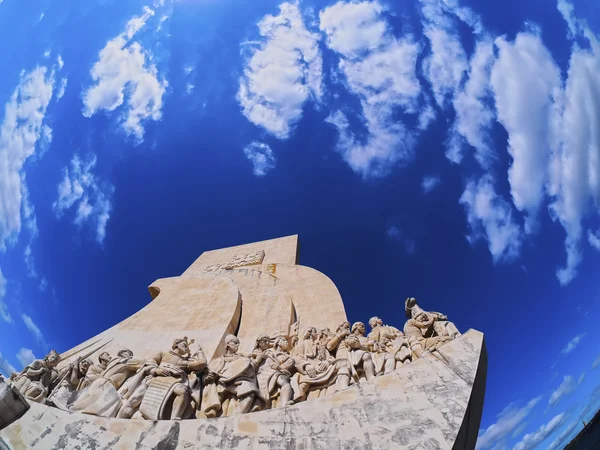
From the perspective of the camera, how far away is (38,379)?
5.99 metres

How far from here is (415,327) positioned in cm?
659

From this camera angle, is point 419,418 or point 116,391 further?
point 116,391

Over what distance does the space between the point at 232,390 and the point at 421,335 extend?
3.25 m

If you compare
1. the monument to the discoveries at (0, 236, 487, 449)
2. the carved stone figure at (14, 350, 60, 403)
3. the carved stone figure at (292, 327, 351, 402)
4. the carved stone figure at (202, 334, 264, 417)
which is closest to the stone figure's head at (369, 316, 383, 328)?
the monument to the discoveries at (0, 236, 487, 449)

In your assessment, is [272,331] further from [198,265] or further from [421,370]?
[198,265]

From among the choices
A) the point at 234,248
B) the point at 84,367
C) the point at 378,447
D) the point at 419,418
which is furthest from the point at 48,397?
the point at 234,248

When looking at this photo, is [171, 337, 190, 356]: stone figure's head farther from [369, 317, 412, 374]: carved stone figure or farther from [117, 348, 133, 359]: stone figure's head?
[369, 317, 412, 374]: carved stone figure

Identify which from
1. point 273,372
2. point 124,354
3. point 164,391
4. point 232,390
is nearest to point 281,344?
point 273,372

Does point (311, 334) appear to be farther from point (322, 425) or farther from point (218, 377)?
point (322, 425)

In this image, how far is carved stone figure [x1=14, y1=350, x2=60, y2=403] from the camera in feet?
18.5

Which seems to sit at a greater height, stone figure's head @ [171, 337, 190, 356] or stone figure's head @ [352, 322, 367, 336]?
stone figure's head @ [171, 337, 190, 356]

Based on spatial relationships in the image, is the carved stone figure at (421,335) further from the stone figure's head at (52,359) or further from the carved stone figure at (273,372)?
the stone figure's head at (52,359)

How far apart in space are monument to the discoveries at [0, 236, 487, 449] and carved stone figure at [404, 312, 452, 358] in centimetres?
2

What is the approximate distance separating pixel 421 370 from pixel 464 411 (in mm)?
767
